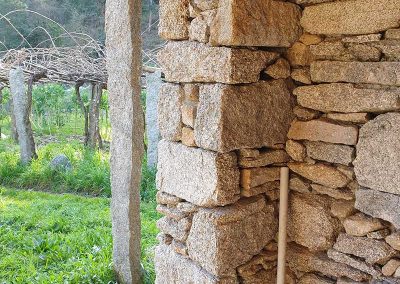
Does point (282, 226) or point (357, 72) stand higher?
point (357, 72)

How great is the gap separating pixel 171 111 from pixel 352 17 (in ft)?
2.69

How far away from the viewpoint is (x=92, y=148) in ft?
28.8

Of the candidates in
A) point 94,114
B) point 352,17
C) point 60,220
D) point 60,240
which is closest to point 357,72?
point 352,17

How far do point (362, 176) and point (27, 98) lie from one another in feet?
25.7

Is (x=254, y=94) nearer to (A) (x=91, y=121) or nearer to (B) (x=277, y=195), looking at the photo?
(B) (x=277, y=195)

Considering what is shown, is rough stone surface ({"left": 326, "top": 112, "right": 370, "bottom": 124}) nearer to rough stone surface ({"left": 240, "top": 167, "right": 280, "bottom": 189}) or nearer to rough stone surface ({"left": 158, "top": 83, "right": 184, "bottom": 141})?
rough stone surface ({"left": 240, "top": 167, "right": 280, "bottom": 189})

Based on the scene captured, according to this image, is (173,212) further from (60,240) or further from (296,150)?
(60,240)

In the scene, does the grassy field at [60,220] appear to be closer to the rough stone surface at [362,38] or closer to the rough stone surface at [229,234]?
the rough stone surface at [229,234]

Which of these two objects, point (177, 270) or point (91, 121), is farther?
point (91, 121)

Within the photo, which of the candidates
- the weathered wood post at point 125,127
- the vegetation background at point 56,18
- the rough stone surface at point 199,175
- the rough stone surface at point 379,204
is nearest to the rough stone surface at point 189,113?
the rough stone surface at point 199,175

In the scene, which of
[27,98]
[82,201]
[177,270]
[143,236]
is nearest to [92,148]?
[27,98]

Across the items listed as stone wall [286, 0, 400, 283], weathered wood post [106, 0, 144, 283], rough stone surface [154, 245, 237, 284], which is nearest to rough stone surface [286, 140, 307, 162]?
stone wall [286, 0, 400, 283]

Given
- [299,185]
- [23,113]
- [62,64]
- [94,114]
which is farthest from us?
[94,114]

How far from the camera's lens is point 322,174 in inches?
73.2
